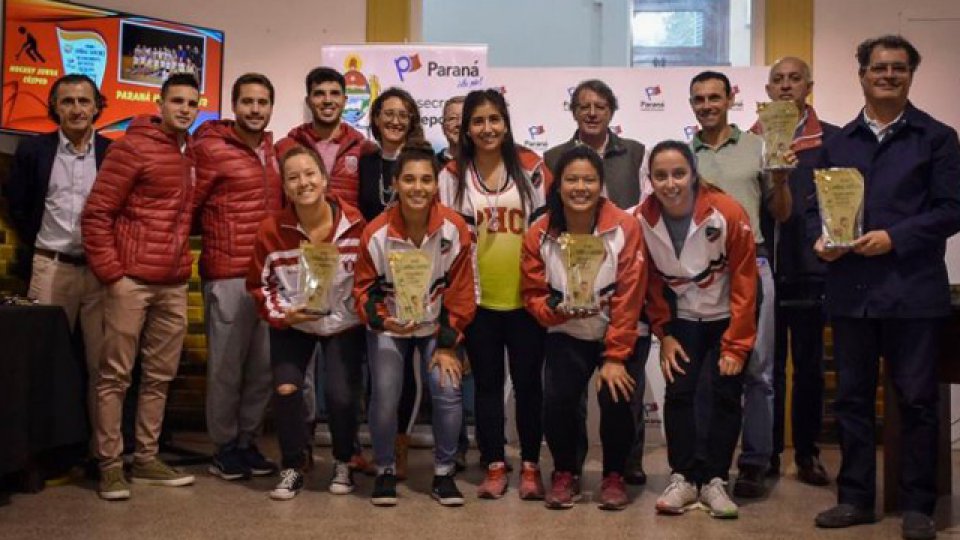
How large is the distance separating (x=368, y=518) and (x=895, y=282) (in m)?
1.99

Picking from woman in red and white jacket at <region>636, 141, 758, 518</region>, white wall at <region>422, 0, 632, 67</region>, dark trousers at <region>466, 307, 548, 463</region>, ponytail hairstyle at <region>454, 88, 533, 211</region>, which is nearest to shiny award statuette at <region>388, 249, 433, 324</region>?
dark trousers at <region>466, 307, 548, 463</region>

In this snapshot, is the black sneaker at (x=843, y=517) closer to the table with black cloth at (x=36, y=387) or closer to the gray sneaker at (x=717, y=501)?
the gray sneaker at (x=717, y=501)

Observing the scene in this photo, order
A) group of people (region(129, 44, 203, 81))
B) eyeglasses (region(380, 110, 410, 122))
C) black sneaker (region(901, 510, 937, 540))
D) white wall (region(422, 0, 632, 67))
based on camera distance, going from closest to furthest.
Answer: black sneaker (region(901, 510, 937, 540)), eyeglasses (region(380, 110, 410, 122)), group of people (region(129, 44, 203, 81)), white wall (region(422, 0, 632, 67))

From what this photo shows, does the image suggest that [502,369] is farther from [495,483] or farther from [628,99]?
[628,99]

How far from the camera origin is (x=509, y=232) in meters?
3.80

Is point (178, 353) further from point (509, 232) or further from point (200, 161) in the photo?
point (509, 232)

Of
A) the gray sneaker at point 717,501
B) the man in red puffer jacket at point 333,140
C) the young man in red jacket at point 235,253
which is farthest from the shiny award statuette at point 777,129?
the young man in red jacket at point 235,253

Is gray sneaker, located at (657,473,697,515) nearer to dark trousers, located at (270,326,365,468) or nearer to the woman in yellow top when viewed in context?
the woman in yellow top

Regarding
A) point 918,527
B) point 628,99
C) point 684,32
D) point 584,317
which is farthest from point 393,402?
point 684,32

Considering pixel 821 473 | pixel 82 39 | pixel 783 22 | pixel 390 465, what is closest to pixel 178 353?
pixel 390 465

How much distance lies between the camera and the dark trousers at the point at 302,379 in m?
3.79

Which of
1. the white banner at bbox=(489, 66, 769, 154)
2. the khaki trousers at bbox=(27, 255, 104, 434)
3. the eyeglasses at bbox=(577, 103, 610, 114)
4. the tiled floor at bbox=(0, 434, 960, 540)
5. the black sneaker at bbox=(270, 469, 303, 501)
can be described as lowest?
the tiled floor at bbox=(0, 434, 960, 540)

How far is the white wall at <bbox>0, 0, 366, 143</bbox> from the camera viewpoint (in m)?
5.96

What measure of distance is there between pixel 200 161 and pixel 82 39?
6.45 feet
